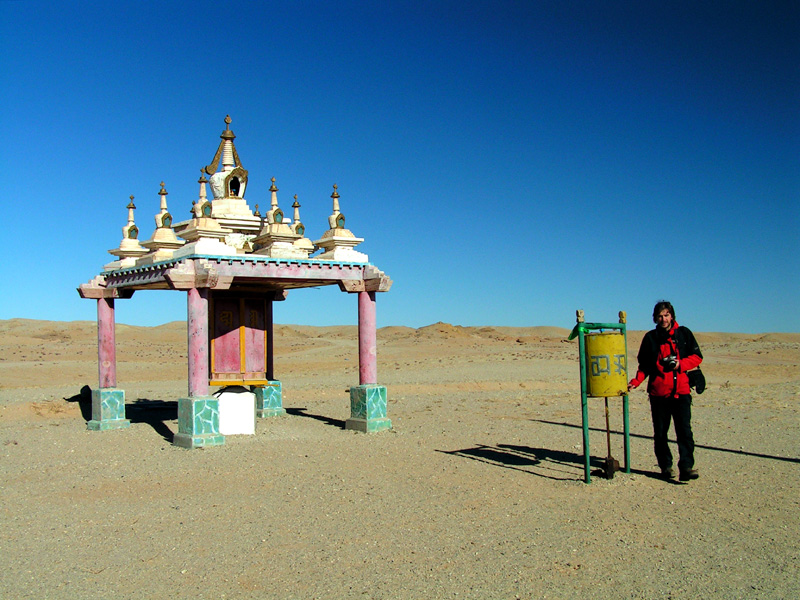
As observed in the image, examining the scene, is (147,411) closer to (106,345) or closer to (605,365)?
(106,345)

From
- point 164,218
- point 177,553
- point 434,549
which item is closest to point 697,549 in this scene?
point 434,549

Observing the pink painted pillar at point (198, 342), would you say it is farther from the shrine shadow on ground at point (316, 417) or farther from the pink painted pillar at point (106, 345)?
the pink painted pillar at point (106, 345)

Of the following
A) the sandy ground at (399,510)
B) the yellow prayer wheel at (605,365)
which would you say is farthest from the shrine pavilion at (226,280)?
the yellow prayer wheel at (605,365)

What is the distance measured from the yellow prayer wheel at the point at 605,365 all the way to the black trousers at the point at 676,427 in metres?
0.57

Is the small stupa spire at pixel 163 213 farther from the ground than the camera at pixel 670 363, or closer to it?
farther from the ground

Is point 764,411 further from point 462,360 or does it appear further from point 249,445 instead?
point 462,360

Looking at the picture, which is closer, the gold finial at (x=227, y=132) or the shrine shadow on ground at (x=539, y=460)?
the shrine shadow on ground at (x=539, y=460)

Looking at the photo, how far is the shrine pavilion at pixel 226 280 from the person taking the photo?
39.6ft

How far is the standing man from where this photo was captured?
887 centimetres

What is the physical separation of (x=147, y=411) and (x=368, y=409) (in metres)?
6.72

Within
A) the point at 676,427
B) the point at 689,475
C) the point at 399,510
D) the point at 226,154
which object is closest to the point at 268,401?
the point at 226,154

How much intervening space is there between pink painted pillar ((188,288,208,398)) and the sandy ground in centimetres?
108

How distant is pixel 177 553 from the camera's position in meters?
6.68

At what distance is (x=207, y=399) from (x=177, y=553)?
17.9 ft
